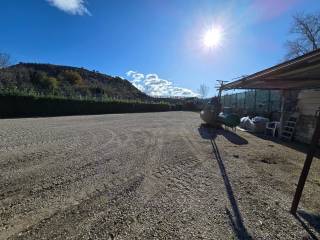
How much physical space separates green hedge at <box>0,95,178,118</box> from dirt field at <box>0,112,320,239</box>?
43.2 feet

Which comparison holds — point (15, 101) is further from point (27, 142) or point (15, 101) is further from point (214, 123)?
point (214, 123)

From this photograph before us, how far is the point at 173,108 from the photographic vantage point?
37.2m

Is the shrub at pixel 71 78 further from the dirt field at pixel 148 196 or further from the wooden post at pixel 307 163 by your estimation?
the wooden post at pixel 307 163

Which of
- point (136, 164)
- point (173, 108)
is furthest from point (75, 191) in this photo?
point (173, 108)

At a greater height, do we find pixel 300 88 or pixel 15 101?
pixel 300 88

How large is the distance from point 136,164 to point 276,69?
4212 millimetres

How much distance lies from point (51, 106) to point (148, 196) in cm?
1838

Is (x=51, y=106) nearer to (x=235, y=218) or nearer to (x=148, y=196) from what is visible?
(x=148, y=196)

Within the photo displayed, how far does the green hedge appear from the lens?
16328 mm

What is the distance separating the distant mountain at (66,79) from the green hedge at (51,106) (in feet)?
16.2

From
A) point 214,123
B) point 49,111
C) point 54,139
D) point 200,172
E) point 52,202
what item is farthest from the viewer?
point 49,111

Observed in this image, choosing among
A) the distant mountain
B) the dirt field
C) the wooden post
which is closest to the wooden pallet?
the dirt field

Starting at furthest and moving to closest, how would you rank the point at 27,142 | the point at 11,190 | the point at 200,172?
1. the point at 27,142
2. the point at 200,172
3. the point at 11,190

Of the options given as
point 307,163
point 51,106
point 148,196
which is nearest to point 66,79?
point 51,106
